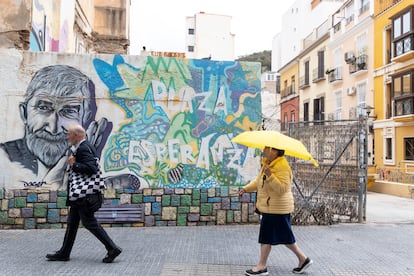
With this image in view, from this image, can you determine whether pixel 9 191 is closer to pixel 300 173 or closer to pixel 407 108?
pixel 300 173

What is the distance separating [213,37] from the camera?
5162 cm

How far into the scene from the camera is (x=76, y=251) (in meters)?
5.66

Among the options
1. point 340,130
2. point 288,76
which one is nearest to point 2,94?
point 340,130

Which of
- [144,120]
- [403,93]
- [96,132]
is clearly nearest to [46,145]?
[96,132]

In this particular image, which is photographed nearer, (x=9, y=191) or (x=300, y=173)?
(x=9, y=191)

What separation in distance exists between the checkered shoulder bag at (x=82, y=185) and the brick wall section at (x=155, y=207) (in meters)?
2.05

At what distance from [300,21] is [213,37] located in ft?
53.9

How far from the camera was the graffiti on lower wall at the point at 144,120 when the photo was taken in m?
6.96

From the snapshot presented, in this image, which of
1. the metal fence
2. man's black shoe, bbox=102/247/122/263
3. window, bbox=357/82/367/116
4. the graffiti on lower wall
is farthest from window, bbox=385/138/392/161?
man's black shoe, bbox=102/247/122/263

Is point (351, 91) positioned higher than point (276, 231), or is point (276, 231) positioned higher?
point (351, 91)

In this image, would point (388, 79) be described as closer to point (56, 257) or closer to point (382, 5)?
point (382, 5)

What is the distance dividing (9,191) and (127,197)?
1896 mm

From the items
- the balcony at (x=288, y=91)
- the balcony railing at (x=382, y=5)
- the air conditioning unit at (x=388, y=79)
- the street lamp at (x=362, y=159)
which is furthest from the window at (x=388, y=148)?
the street lamp at (x=362, y=159)

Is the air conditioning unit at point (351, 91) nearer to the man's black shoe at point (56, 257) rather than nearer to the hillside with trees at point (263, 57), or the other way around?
the man's black shoe at point (56, 257)
